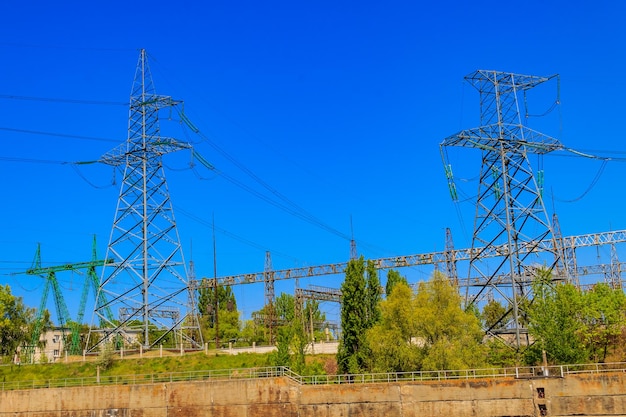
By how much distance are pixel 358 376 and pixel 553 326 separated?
13835 millimetres

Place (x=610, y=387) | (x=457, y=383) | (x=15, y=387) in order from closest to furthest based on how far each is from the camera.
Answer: (x=610, y=387) < (x=457, y=383) < (x=15, y=387)

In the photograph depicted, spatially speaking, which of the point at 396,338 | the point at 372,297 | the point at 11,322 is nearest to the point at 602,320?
the point at 396,338

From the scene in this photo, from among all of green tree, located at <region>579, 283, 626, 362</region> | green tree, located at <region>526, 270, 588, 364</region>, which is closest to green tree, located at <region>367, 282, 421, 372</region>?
green tree, located at <region>526, 270, 588, 364</region>

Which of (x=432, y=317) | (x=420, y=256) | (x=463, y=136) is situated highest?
(x=463, y=136)

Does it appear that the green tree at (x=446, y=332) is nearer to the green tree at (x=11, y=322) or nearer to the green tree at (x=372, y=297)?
the green tree at (x=372, y=297)

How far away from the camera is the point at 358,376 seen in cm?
4462

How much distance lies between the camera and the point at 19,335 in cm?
7262

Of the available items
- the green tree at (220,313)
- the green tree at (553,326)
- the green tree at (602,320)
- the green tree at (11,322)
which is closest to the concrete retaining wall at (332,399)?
the green tree at (553,326)

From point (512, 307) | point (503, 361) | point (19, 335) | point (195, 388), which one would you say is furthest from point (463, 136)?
point (19, 335)

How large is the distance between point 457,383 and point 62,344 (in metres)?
103

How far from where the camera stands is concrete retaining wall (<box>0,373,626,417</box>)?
35875 millimetres

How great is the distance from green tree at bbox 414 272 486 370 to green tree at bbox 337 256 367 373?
4.63 metres

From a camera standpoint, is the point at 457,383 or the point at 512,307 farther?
the point at 512,307

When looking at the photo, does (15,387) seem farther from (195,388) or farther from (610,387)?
(610,387)
